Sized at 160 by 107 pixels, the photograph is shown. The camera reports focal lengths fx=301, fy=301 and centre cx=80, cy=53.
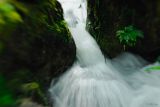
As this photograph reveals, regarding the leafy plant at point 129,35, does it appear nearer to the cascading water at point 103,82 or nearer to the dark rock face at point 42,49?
the cascading water at point 103,82

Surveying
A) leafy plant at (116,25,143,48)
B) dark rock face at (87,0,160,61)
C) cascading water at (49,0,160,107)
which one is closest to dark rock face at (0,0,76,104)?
cascading water at (49,0,160,107)

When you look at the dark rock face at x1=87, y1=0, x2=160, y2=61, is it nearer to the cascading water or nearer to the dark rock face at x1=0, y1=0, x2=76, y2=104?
the cascading water

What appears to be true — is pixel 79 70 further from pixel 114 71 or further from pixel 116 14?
pixel 116 14

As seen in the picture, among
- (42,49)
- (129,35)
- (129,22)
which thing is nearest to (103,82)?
(129,35)

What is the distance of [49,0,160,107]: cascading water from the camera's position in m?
5.06

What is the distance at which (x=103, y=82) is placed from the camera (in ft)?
18.4

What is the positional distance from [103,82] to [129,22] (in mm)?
1762

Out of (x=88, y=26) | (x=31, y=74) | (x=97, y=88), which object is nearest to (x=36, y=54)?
(x=31, y=74)

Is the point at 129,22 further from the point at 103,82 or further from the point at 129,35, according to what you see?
the point at 103,82

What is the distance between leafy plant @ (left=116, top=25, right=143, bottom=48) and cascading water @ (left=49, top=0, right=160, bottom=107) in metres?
0.56

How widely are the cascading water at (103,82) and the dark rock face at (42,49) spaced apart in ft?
0.90

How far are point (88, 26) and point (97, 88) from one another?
2742 mm

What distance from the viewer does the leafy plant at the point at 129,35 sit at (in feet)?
20.2

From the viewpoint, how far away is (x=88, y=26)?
7754 mm
